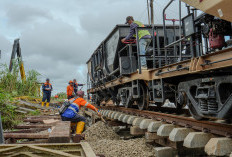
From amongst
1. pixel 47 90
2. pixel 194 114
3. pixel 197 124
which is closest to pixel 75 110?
pixel 194 114

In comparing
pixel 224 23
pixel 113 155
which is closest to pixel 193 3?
pixel 224 23

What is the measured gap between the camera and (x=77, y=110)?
7.09 meters

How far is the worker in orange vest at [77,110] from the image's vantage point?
6865 millimetres

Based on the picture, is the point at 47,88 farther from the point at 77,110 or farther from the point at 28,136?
the point at 28,136

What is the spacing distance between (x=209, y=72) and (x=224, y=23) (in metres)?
0.82

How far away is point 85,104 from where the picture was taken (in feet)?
23.0

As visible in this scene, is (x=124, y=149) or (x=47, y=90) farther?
(x=47, y=90)

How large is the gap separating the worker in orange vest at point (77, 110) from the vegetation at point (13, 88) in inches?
104

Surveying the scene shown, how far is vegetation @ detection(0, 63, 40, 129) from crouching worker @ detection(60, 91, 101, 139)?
103 inches

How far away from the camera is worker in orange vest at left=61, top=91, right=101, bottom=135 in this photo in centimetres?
687

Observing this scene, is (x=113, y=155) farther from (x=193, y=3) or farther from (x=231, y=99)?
(x=193, y=3)

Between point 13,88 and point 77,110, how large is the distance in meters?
10.1

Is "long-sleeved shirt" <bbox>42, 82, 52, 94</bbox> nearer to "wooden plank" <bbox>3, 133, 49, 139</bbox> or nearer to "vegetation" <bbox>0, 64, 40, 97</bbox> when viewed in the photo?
"vegetation" <bbox>0, 64, 40, 97</bbox>

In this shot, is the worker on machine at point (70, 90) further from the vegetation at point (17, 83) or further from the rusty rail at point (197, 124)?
the rusty rail at point (197, 124)
